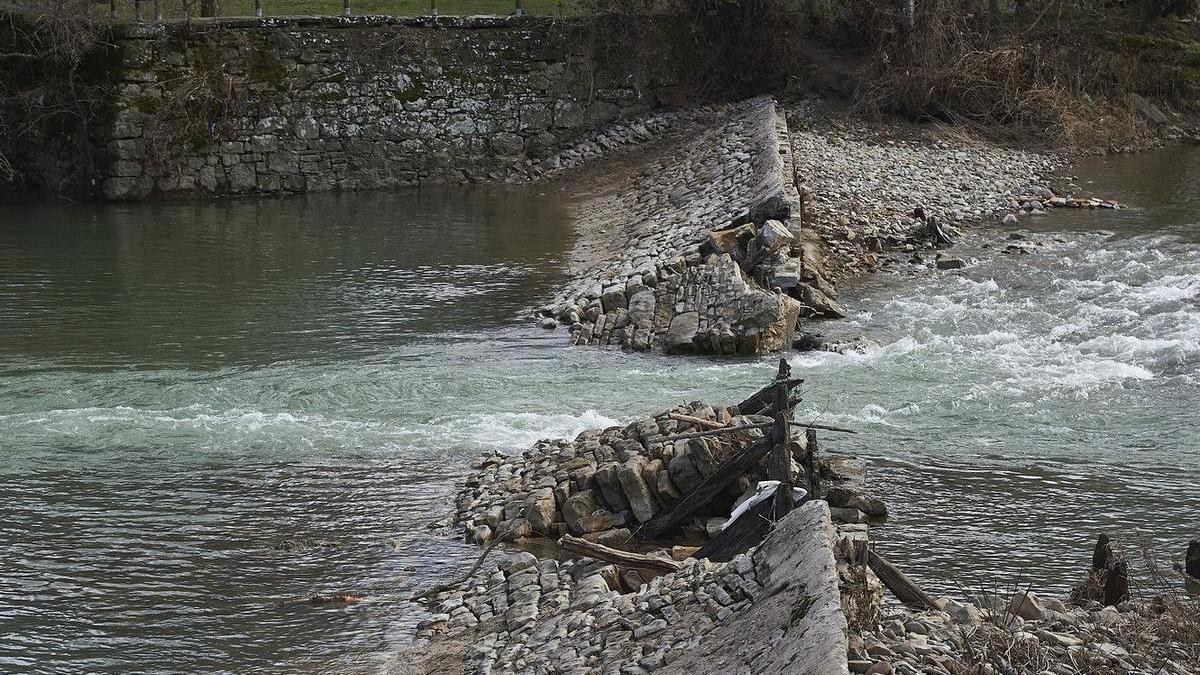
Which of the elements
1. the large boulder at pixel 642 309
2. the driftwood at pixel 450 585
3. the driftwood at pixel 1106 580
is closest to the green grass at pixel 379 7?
the large boulder at pixel 642 309

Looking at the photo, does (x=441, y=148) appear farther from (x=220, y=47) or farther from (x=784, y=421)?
(x=784, y=421)

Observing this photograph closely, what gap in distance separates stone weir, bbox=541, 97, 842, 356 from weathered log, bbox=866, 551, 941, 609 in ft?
30.2

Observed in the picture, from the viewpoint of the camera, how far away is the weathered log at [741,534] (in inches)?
399

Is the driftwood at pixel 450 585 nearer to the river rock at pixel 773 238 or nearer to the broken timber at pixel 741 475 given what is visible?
the broken timber at pixel 741 475

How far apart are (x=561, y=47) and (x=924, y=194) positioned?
1095 centimetres

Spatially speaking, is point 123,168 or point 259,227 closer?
point 259,227

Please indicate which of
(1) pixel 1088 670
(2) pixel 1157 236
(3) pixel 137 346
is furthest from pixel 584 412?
(2) pixel 1157 236

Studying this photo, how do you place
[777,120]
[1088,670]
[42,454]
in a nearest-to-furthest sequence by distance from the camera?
[1088,670]
[42,454]
[777,120]

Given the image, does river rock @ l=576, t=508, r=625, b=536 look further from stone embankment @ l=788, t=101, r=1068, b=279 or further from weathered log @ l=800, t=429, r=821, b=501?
stone embankment @ l=788, t=101, r=1068, b=279

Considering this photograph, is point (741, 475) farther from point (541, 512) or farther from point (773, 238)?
point (773, 238)

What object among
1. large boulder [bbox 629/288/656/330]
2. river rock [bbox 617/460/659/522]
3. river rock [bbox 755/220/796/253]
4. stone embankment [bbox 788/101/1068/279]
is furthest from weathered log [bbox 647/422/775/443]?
stone embankment [bbox 788/101/1068/279]

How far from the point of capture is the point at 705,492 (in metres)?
11.7

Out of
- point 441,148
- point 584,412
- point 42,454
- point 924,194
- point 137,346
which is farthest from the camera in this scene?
point 441,148

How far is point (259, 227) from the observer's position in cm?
2827
